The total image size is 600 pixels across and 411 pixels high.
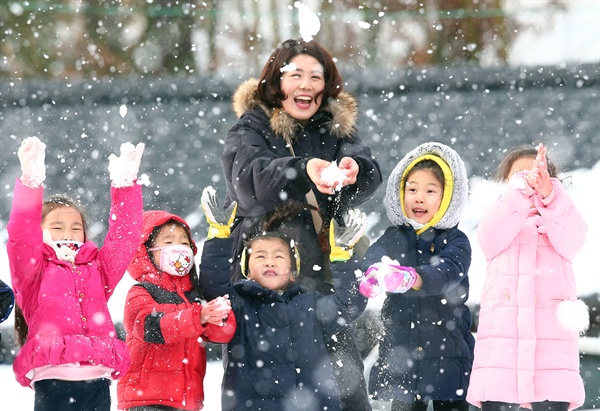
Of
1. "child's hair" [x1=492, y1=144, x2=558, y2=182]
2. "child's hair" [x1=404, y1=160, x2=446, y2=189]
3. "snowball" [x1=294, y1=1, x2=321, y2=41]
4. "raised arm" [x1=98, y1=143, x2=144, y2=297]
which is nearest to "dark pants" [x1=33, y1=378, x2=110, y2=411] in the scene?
"raised arm" [x1=98, y1=143, x2=144, y2=297]

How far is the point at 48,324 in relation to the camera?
4.49m

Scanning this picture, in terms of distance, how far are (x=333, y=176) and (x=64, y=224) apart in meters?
1.17

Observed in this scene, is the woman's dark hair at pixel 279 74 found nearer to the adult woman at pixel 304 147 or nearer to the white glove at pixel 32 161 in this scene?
the adult woman at pixel 304 147

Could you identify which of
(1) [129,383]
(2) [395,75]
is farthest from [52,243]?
(2) [395,75]

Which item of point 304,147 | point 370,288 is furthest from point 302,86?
point 370,288

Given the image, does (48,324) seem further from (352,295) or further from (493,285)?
(493,285)

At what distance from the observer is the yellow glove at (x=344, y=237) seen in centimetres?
466

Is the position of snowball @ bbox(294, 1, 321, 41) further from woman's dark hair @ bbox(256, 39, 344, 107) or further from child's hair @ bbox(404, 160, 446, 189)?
child's hair @ bbox(404, 160, 446, 189)

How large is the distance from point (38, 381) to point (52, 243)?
1.81 feet

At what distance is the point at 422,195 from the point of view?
507 cm

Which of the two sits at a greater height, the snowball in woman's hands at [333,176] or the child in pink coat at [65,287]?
the snowball in woman's hands at [333,176]

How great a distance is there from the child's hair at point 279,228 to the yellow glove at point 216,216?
0.41 feet

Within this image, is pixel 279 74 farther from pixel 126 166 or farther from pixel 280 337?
pixel 280 337

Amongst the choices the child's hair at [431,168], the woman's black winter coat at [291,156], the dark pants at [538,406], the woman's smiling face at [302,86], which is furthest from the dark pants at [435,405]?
the woman's smiling face at [302,86]
